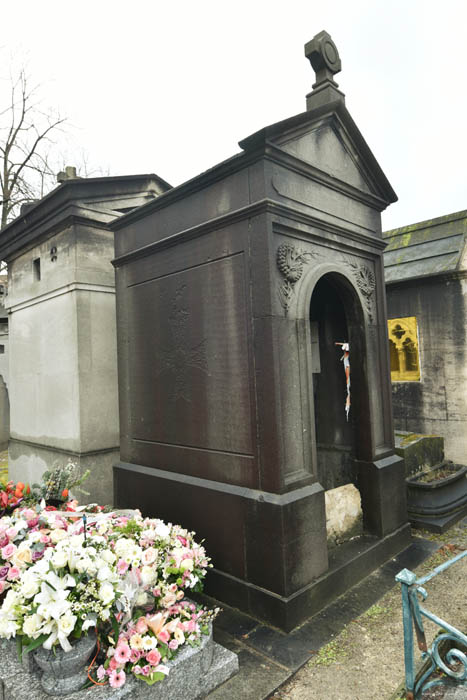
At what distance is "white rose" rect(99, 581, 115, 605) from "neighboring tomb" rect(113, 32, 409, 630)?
4.90ft

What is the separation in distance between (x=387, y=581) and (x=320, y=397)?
6.79ft

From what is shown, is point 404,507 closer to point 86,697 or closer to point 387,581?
point 387,581

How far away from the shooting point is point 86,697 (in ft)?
7.66

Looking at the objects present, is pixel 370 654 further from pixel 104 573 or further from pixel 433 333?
pixel 433 333

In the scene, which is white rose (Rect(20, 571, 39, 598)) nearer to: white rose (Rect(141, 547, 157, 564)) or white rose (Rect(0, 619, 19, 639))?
white rose (Rect(0, 619, 19, 639))

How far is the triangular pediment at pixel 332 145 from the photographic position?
386cm

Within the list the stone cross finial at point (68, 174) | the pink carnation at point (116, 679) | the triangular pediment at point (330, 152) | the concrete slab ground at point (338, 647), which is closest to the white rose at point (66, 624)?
the pink carnation at point (116, 679)

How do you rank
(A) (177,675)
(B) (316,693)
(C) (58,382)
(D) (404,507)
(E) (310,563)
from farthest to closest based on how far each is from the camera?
(C) (58,382), (D) (404,507), (E) (310,563), (B) (316,693), (A) (177,675)

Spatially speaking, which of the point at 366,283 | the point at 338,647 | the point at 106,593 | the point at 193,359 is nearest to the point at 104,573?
the point at 106,593

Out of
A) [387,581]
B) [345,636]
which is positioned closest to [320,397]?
[387,581]

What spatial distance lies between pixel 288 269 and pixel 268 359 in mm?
830

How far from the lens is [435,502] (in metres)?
5.59

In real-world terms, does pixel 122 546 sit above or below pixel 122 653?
above

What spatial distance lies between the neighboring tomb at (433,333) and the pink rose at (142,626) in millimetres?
6266
